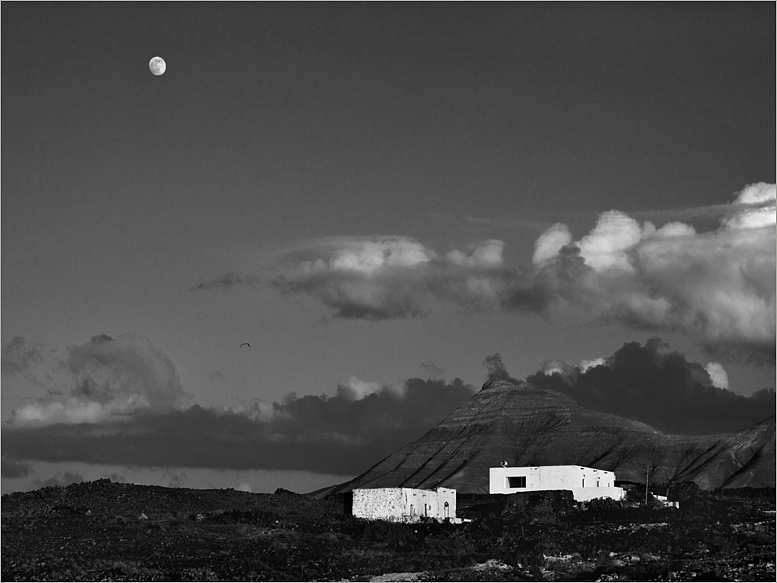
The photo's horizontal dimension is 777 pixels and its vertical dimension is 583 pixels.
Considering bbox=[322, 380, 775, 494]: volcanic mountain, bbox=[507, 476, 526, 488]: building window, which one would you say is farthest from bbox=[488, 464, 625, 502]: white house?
bbox=[322, 380, 775, 494]: volcanic mountain

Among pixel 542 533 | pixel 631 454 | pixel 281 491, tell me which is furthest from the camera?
pixel 631 454

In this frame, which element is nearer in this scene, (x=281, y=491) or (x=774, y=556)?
(x=774, y=556)

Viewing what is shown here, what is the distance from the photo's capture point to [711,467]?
132750mm

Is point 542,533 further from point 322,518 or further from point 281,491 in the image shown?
point 281,491

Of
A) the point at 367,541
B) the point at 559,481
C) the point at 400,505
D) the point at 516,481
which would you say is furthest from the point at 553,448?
the point at 367,541

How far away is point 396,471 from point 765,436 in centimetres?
4516

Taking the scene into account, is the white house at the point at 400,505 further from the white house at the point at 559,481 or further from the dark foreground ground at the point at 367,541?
the white house at the point at 559,481

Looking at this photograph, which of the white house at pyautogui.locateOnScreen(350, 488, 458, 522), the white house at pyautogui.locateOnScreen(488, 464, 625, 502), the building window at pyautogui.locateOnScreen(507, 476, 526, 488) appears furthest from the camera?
the building window at pyautogui.locateOnScreen(507, 476, 526, 488)

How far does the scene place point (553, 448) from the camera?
497 ft

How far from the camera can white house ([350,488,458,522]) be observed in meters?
83.4

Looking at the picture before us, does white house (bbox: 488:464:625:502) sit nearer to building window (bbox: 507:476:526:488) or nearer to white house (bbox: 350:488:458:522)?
building window (bbox: 507:476:526:488)

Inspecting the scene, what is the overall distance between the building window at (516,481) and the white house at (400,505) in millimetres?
13881

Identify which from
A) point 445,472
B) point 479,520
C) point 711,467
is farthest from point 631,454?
point 479,520

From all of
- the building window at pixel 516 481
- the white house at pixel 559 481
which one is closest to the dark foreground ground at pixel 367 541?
the white house at pixel 559 481
